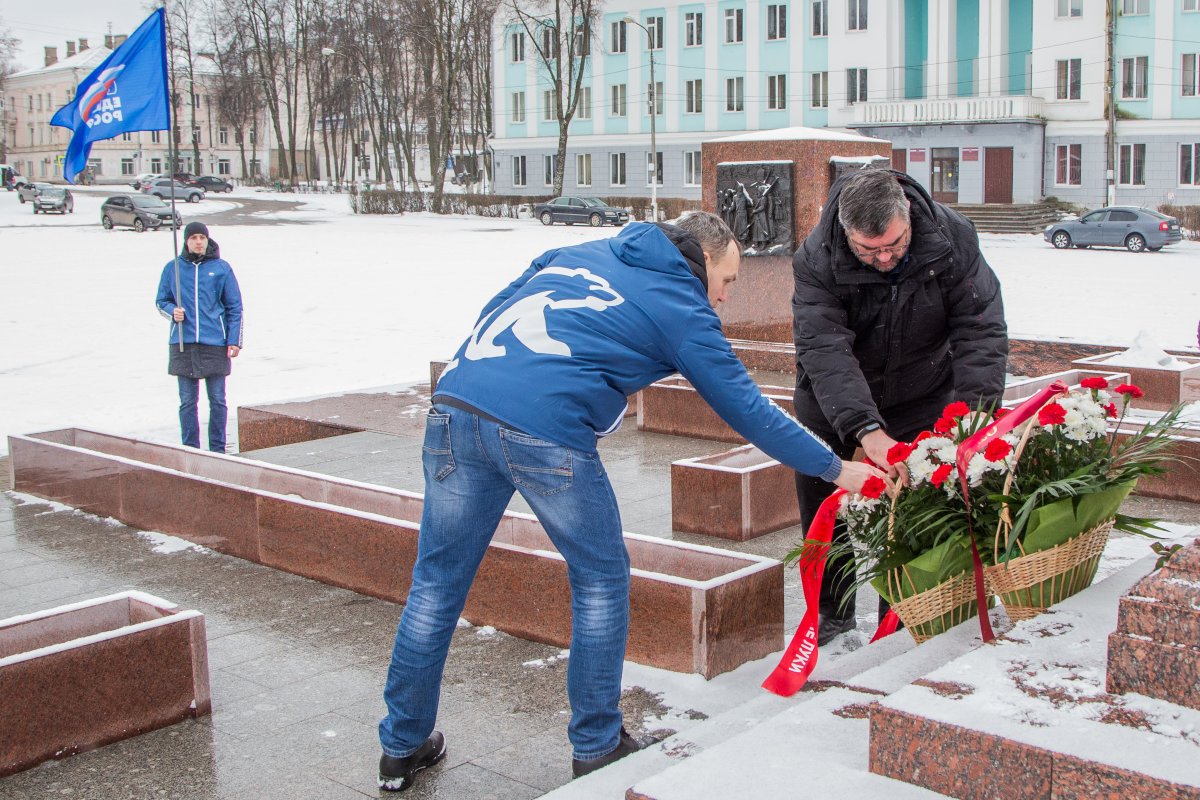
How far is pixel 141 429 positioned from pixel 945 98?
40717 millimetres

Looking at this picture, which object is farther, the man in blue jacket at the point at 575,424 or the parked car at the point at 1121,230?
the parked car at the point at 1121,230

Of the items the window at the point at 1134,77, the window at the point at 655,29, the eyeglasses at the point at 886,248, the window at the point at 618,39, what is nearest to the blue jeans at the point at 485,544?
the eyeglasses at the point at 886,248

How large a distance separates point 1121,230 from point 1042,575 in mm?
30703

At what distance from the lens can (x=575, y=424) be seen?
A: 10.6 ft

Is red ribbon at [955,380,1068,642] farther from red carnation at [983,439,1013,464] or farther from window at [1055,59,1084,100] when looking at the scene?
window at [1055,59,1084,100]

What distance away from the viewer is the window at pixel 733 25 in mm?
51000

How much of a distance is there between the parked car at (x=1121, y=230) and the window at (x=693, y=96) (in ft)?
73.0

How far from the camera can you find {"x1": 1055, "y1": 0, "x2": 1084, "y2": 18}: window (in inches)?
1702

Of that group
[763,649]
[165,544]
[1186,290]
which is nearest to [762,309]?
[165,544]

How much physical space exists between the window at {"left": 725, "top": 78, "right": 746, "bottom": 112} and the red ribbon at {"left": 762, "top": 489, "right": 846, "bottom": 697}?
4924 cm

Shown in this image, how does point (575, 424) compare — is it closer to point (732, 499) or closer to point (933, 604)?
point (933, 604)

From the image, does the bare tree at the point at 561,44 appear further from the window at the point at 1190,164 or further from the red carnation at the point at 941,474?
the red carnation at the point at 941,474

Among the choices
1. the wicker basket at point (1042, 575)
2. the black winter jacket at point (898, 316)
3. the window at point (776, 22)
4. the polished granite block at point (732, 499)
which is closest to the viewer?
the wicker basket at point (1042, 575)


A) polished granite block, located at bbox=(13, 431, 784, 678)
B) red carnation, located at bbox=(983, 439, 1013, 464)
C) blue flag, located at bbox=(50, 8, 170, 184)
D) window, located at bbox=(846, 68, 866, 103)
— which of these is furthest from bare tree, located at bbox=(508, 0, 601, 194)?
red carnation, located at bbox=(983, 439, 1013, 464)
